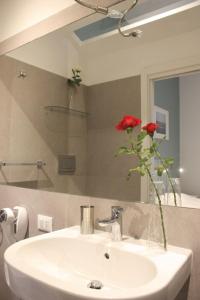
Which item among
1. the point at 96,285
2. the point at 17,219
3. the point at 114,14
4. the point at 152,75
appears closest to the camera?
the point at 96,285

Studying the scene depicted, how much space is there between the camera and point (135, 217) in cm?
105

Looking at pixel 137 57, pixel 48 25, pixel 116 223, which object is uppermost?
pixel 48 25

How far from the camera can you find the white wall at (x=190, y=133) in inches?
38.2

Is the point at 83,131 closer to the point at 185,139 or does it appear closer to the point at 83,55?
the point at 83,55

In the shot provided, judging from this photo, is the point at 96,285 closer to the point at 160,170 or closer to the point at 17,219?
the point at 160,170

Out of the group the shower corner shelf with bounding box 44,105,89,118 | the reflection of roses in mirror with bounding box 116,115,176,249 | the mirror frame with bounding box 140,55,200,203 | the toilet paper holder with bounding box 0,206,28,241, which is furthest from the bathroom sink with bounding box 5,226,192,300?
the shower corner shelf with bounding box 44,105,89,118

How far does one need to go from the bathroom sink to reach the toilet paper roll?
47 cm

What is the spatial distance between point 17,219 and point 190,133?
105cm

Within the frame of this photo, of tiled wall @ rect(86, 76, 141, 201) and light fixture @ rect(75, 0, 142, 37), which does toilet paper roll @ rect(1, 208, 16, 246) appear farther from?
light fixture @ rect(75, 0, 142, 37)

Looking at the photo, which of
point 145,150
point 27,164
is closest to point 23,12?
point 27,164

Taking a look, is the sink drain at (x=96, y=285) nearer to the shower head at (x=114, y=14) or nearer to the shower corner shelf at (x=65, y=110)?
the shower corner shelf at (x=65, y=110)

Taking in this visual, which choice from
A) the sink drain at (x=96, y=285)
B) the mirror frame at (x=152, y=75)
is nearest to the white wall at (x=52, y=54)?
the mirror frame at (x=152, y=75)

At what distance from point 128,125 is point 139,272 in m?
0.52

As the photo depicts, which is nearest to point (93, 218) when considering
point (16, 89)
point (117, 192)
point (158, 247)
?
point (117, 192)
